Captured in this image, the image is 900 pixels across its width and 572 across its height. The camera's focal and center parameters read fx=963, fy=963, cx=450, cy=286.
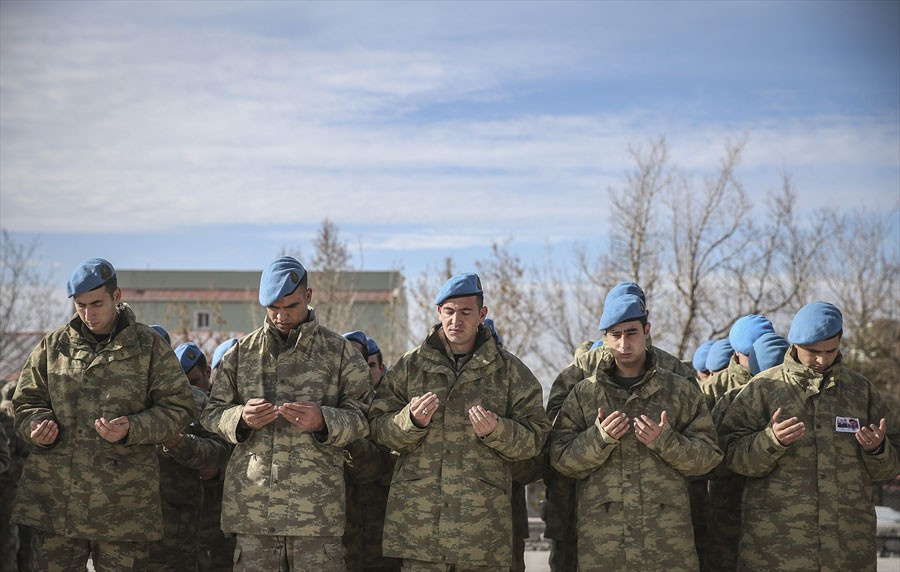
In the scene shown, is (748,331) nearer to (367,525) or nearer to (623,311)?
(623,311)

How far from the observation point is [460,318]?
6.16 m

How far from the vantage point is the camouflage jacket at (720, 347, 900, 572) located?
6.14m

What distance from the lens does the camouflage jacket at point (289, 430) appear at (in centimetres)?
571

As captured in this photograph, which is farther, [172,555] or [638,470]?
[172,555]

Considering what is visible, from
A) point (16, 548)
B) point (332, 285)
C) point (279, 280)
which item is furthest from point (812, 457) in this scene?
point (332, 285)

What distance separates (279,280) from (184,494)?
8.23 feet

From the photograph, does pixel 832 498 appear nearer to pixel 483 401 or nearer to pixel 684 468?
pixel 684 468

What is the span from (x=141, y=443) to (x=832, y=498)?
4451 millimetres

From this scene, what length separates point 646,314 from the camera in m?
6.29

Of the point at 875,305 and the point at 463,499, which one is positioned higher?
the point at 875,305

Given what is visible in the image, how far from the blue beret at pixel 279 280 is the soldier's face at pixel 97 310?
110cm

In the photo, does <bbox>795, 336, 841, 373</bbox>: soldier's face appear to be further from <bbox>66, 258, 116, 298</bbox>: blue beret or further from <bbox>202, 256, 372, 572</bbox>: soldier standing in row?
<bbox>66, 258, 116, 298</bbox>: blue beret

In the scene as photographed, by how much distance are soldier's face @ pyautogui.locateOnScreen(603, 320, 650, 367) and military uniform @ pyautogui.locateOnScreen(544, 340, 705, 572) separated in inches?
36.1

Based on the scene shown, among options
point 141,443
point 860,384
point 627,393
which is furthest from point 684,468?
point 141,443
